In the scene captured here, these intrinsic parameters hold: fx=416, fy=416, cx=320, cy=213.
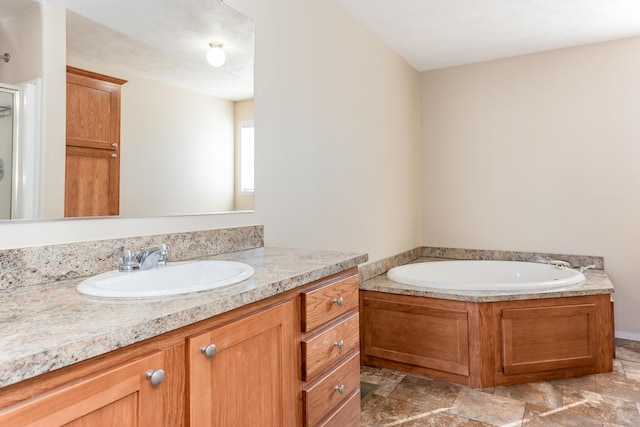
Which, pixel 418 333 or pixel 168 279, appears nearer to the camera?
pixel 168 279

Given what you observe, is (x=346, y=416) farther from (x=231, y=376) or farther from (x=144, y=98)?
(x=144, y=98)

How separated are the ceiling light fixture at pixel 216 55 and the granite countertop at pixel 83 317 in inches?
41.3

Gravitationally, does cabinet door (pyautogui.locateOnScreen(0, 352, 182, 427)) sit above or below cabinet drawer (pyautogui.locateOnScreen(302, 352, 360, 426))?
above

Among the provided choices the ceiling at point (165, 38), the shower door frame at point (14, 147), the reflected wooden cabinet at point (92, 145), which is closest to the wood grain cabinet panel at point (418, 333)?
the ceiling at point (165, 38)

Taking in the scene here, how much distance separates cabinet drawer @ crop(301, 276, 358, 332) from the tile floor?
3.02 feet

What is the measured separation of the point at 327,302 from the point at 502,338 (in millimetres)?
1578

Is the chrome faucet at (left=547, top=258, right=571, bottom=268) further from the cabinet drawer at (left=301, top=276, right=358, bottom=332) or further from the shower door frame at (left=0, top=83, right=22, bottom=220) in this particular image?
the shower door frame at (left=0, top=83, right=22, bottom=220)

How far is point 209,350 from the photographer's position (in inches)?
36.5

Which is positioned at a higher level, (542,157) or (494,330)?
(542,157)

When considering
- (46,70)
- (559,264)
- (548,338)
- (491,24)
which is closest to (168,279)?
(46,70)

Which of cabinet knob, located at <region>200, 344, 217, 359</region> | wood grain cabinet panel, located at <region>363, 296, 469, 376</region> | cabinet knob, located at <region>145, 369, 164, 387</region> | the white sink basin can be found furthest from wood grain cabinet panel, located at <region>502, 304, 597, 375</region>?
cabinet knob, located at <region>145, 369, 164, 387</region>

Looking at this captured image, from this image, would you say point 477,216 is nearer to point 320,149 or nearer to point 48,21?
point 320,149

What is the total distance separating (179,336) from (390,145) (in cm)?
285

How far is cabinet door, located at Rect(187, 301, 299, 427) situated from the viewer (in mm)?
918
